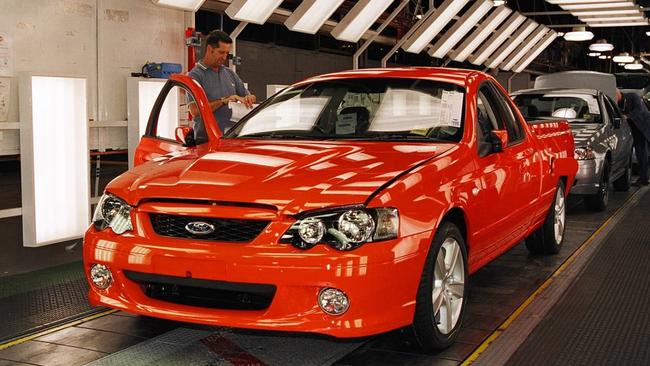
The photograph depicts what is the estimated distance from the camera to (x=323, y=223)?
11.4ft

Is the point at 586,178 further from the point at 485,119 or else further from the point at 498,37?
the point at 498,37

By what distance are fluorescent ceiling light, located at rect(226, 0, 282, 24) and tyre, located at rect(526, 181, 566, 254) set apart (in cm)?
446

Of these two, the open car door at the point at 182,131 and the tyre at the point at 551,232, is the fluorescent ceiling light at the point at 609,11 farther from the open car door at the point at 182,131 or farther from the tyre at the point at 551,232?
the open car door at the point at 182,131

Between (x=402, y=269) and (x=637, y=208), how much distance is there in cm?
722

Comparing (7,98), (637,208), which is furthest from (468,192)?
(637,208)

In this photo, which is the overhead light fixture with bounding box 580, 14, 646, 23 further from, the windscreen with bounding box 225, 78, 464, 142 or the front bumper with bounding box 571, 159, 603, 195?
the windscreen with bounding box 225, 78, 464, 142

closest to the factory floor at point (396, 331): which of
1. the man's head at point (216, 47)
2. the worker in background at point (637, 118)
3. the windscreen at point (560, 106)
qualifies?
the man's head at point (216, 47)

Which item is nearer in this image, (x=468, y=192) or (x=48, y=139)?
(x=468, y=192)

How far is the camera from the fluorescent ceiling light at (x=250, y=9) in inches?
369

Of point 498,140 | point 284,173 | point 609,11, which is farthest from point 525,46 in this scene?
point 284,173

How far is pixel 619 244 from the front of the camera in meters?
7.29

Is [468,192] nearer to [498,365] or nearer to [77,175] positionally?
[498,365]

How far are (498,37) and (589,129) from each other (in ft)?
34.9

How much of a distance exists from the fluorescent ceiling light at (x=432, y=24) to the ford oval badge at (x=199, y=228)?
462 inches
